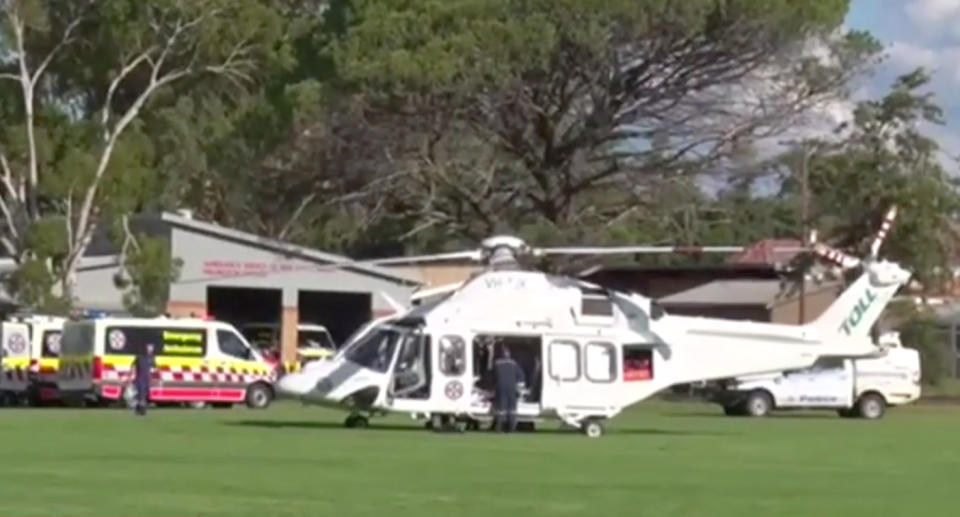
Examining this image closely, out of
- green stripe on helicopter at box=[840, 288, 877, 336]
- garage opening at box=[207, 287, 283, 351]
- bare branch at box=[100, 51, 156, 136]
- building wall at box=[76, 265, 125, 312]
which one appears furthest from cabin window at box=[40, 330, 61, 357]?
green stripe on helicopter at box=[840, 288, 877, 336]

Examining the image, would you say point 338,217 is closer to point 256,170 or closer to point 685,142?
point 256,170

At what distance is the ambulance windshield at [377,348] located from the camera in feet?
116

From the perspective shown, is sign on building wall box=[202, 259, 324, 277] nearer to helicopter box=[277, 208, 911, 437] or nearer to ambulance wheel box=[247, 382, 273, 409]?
ambulance wheel box=[247, 382, 273, 409]

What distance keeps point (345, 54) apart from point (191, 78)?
10.7m

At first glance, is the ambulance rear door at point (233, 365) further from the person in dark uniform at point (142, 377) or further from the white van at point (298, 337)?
the white van at point (298, 337)

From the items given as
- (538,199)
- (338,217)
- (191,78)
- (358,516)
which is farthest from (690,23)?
(358,516)

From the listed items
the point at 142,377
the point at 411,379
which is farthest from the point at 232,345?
the point at 411,379

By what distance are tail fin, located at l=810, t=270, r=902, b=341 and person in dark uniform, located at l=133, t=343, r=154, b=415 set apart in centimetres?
1380

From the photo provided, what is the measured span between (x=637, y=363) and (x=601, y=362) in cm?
62

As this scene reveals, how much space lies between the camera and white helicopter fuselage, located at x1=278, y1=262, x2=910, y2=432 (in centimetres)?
3531

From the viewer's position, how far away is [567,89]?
56.8m

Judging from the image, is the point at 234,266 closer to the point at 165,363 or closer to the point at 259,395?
the point at 259,395

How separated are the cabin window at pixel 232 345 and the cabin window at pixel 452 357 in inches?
578

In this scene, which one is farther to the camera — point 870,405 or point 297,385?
point 870,405
